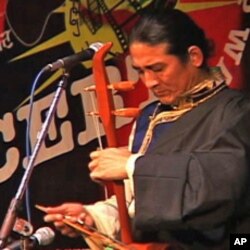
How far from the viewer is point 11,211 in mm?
1439

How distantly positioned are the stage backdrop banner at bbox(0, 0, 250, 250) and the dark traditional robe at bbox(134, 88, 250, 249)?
2.58ft

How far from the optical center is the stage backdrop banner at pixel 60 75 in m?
2.26

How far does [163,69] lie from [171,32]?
0.07m

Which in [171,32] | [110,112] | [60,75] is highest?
[171,32]

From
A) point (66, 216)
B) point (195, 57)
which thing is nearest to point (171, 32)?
point (195, 57)

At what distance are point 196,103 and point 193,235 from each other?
0.26 meters

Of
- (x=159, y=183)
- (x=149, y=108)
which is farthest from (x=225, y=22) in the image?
(x=159, y=183)

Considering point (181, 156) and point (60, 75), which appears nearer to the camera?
point (181, 156)

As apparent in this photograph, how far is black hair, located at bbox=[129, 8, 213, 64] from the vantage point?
151cm

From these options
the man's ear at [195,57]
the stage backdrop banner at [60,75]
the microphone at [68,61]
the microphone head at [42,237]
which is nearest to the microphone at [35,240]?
the microphone head at [42,237]

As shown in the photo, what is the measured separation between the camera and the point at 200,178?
1.42 m

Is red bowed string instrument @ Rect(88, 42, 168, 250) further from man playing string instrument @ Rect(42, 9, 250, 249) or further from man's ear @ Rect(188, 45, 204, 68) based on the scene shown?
man's ear @ Rect(188, 45, 204, 68)

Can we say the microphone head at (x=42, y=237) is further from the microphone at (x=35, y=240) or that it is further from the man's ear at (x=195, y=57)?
the man's ear at (x=195, y=57)

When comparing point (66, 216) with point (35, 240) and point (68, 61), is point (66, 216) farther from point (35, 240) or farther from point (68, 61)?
point (68, 61)
